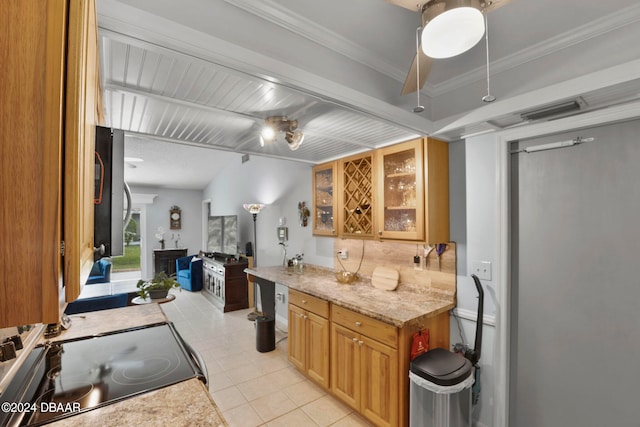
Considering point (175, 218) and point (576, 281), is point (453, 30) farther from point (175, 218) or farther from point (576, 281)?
point (175, 218)

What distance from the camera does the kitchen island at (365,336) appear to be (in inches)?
76.5

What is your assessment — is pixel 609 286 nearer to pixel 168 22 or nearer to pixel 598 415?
pixel 598 415

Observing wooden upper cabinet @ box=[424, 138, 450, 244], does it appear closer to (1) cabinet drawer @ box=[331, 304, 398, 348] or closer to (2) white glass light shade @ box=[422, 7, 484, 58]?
(1) cabinet drawer @ box=[331, 304, 398, 348]

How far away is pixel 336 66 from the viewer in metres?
1.60

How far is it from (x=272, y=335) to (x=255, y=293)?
170 cm

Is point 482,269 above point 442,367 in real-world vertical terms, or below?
above

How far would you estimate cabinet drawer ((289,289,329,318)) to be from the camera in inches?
98.7

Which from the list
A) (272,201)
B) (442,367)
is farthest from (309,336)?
(272,201)

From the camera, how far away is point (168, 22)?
1044 mm

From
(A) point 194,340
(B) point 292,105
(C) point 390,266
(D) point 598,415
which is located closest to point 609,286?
(D) point 598,415

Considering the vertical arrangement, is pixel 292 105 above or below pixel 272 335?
above

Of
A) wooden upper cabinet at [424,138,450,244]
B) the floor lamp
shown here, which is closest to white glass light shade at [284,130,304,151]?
wooden upper cabinet at [424,138,450,244]

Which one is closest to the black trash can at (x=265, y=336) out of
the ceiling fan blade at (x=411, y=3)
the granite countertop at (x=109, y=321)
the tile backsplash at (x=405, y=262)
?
the tile backsplash at (x=405, y=262)

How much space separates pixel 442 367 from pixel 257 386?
1810 mm
